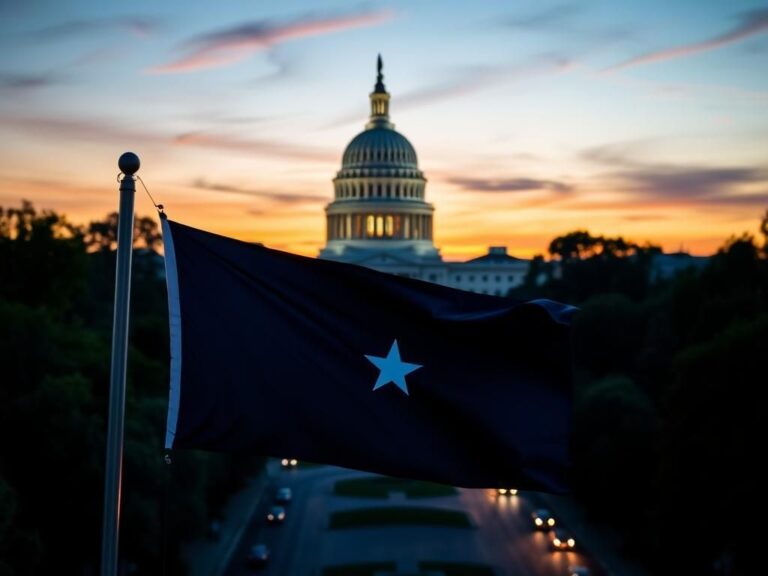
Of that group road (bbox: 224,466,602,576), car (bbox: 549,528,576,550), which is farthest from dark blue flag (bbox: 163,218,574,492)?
car (bbox: 549,528,576,550)

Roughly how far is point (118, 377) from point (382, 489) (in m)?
59.2

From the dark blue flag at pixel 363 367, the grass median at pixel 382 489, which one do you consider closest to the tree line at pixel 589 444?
the grass median at pixel 382 489

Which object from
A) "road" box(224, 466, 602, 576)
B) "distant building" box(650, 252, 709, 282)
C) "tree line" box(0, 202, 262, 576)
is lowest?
"road" box(224, 466, 602, 576)

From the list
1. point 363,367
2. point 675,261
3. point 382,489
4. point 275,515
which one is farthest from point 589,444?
point 675,261

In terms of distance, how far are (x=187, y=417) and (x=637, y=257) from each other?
104 metres

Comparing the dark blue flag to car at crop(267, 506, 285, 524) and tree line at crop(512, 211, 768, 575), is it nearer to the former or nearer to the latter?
tree line at crop(512, 211, 768, 575)

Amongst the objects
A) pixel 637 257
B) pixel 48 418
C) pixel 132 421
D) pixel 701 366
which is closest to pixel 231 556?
pixel 132 421

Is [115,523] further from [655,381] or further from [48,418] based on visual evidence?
[655,381]

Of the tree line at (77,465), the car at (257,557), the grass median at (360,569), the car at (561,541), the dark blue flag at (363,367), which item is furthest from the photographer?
the car at (561,541)

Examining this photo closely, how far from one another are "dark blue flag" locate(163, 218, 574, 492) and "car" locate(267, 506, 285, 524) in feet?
143

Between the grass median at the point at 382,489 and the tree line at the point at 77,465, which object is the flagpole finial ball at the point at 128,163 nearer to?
the tree line at the point at 77,465

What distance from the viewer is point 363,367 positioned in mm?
10922

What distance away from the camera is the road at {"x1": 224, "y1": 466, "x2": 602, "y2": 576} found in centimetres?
4441

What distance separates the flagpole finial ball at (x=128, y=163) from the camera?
968 cm
